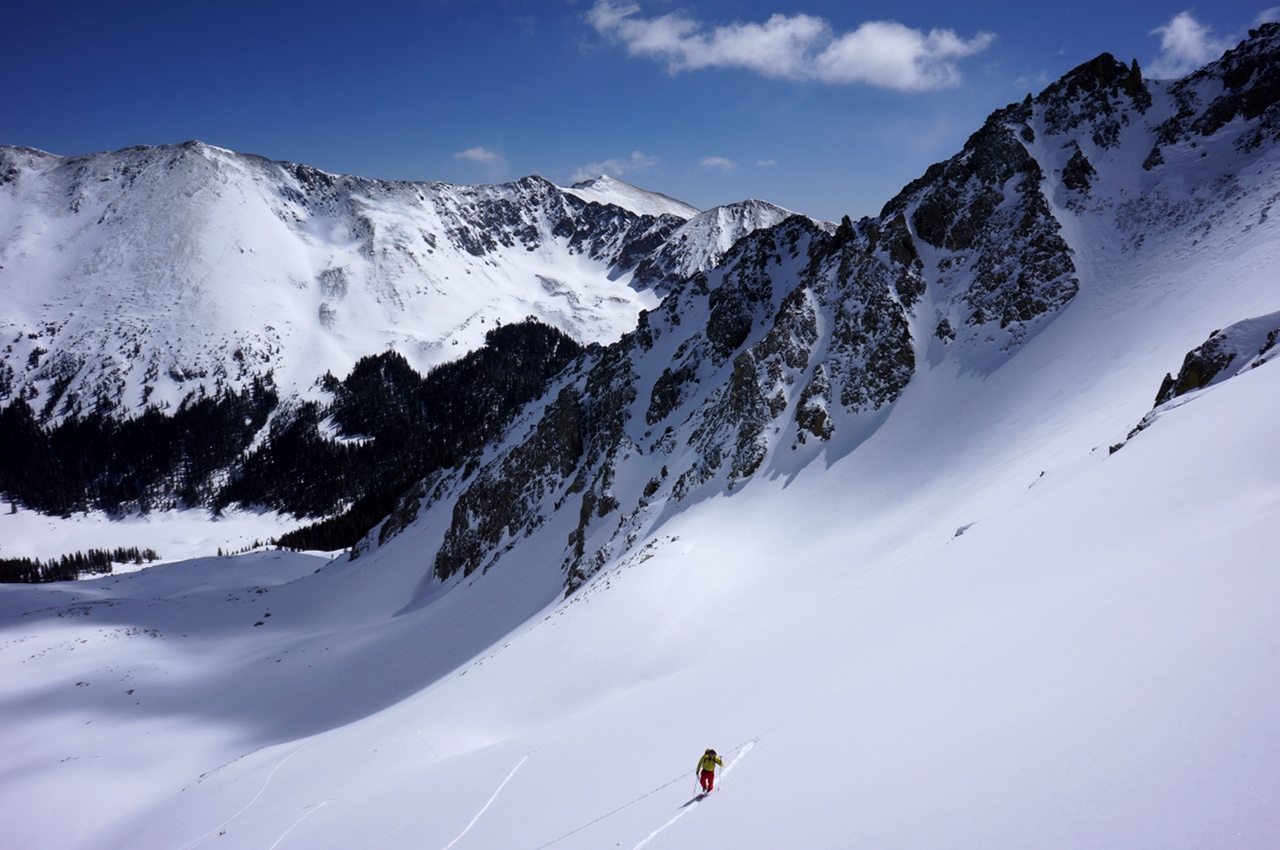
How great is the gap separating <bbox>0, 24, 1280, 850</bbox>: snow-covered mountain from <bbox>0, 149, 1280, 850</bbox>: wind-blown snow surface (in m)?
0.09

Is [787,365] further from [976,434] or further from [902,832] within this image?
[902,832]

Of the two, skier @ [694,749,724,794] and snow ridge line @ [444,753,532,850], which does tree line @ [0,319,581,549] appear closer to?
snow ridge line @ [444,753,532,850]

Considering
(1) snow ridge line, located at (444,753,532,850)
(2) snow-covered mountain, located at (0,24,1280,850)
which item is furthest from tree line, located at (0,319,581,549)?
(1) snow ridge line, located at (444,753,532,850)

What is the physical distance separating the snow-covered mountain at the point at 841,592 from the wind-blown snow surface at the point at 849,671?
0.30 feet

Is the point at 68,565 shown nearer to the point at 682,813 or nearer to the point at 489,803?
the point at 489,803

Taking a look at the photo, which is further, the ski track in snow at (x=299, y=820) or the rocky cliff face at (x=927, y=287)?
the rocky cliff face at (x=927, y=287)

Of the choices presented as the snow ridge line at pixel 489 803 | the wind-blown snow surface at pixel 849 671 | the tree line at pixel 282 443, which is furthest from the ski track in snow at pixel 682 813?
the tree line at pixel 282 443

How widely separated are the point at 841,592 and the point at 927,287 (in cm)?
2957

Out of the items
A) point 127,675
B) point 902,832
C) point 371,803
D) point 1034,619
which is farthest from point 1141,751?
point 127,675

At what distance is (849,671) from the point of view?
1283 centimetres

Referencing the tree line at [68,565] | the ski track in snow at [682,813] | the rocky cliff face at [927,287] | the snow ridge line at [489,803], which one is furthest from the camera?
the tree line at [68,565]

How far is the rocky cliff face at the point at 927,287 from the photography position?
120ft

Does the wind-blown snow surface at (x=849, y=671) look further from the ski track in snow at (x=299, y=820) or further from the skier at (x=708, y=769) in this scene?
the skier at (x=708, y=769)

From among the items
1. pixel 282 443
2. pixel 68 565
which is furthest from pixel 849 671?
pixel 282 443
